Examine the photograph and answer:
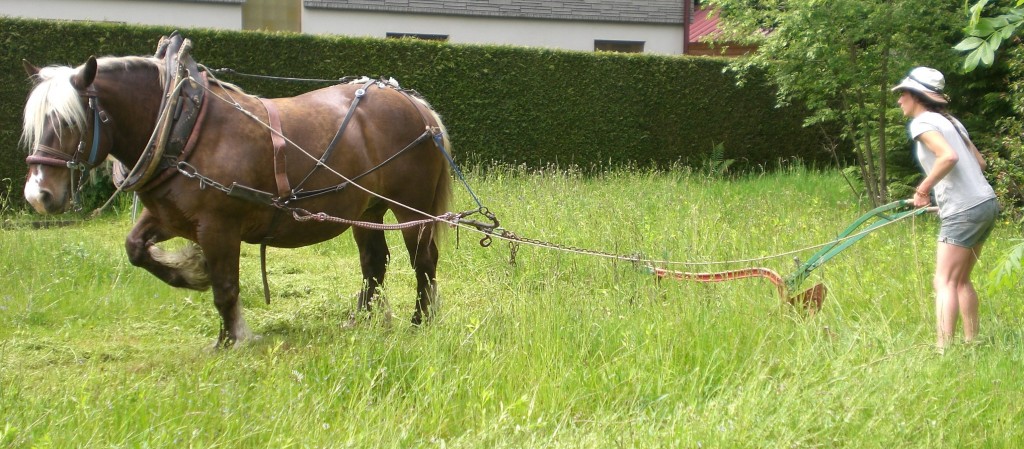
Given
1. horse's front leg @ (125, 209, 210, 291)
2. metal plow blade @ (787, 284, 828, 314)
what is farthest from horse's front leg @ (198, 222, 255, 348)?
metal plow blade @ (787, 284, 828, 314)

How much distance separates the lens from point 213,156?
491 cm

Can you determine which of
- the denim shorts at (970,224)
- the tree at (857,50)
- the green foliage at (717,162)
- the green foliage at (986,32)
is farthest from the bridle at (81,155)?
the green foliage at (717,162)

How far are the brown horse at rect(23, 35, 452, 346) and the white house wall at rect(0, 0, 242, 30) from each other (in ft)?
37.7

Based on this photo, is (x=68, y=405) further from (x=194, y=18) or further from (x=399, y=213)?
(x=194, y=18)

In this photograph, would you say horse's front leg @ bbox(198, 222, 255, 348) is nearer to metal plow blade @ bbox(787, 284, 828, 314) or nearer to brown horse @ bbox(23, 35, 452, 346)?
brown horse @ bbox(23, 35, 452, 346)

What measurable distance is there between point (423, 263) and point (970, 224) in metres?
3.24

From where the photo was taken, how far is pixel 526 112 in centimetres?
1453

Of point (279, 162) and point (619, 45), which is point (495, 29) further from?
point (279, 162)

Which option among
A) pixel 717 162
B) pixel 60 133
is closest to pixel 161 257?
pixel 60 133

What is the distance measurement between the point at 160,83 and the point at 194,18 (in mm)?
13062

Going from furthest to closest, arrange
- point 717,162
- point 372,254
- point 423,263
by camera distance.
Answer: point 717,162, point 372,254, point 423,263

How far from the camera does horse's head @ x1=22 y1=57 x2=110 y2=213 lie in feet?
14.6

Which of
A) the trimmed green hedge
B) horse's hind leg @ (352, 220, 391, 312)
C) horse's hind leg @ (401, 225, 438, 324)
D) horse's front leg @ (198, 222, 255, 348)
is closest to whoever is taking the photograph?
horse's front leg @ (198, 222, 255, 348)

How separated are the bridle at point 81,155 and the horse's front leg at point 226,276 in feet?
2.05
